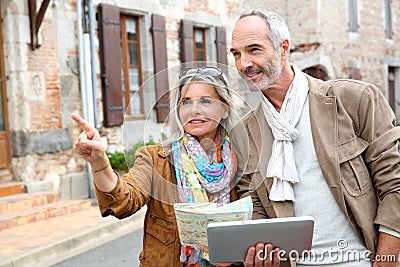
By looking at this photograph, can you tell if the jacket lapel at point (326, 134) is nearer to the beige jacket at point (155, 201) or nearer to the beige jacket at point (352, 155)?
the beige jacket at point (352, 155)

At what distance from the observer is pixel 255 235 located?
5.14 ft

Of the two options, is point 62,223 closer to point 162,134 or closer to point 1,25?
point 1,25

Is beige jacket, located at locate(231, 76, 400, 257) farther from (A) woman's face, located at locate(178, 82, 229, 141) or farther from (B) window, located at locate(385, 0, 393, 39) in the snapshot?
(B) window, located at locate(385, 0, 393, 39)

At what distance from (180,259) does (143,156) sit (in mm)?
380

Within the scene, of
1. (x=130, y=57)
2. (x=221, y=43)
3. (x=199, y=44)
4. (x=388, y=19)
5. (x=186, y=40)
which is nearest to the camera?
(x=130, y=57)

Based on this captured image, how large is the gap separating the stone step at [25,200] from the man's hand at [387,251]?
5296 mm

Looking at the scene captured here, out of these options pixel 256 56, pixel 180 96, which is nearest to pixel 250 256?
pixel 180 96

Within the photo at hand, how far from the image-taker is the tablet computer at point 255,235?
1536mm

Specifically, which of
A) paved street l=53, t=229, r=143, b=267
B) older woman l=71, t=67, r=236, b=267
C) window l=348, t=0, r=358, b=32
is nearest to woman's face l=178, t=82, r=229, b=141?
older woman l=71, t=67, r=236, b=267

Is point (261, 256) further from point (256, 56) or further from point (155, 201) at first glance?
point (256, 56)

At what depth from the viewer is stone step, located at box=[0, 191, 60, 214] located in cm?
622

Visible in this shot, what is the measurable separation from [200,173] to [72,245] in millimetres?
4191

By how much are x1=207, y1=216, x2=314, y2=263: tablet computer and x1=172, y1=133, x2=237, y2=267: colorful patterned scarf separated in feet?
0.60

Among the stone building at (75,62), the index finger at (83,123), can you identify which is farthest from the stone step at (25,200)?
the index finger at (83,123)
